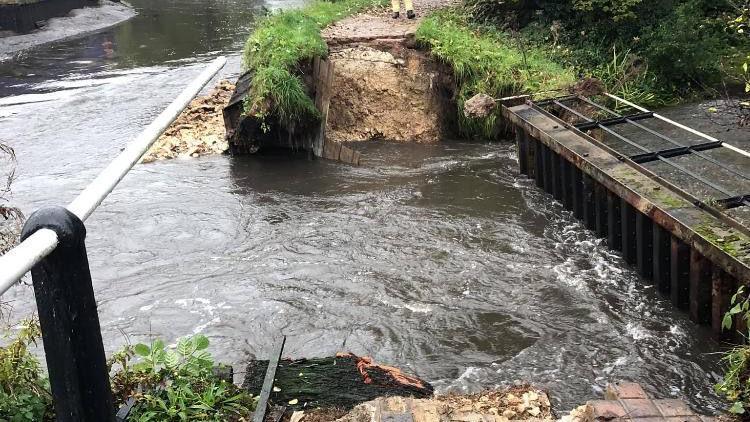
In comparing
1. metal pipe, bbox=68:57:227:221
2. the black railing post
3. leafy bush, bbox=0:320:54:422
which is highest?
metal pipe, bbox=68:57:227:221

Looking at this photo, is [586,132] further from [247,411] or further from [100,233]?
[247,411]

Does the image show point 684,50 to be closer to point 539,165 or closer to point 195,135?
point 539,165

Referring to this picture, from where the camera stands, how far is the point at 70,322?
192cm

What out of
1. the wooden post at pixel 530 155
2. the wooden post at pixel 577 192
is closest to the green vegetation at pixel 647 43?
the wooden post at pixel 530 155

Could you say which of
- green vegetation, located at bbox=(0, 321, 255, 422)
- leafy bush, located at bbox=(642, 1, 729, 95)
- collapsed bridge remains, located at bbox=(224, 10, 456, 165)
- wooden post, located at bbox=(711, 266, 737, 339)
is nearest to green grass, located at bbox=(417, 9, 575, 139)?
collapsed bridge remains, located at bbox=(224, 10, 456, 165)

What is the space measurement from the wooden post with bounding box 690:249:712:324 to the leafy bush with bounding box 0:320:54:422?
244 inches

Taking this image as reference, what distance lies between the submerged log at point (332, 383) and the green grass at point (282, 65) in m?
8.44

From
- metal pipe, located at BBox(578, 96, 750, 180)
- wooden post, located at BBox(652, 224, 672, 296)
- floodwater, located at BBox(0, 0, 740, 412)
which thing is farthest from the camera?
metal pipe, located at BBox(578, 96, 750, 180)

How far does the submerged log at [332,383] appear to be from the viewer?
463 cm

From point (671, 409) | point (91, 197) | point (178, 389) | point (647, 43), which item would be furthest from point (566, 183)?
point (91, 197)

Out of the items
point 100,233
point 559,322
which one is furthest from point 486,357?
point 100,233

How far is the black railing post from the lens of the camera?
179 centimetres

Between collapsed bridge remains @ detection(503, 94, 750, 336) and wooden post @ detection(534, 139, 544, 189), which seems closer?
collapsed bridge remains @ detection(503, 94, 750, 336)

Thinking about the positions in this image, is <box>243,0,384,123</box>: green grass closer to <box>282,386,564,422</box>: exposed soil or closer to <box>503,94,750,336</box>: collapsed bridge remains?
<box>503,94,750,336</box>: collapsed bridge remains
